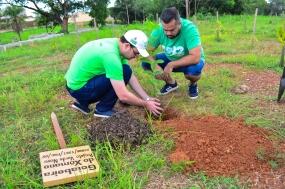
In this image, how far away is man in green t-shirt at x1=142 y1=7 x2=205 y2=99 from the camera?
11.1ft

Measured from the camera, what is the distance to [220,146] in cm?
257

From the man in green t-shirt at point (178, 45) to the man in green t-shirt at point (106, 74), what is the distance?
56 cm

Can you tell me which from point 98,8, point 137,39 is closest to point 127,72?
point 137,39

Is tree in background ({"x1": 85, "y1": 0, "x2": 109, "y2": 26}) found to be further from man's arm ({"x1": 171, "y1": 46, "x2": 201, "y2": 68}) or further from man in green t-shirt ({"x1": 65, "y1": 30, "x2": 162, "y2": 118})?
man in green t-shirt ({"x1": 65, "y1": 30, "x2": 162, "y2": 118})

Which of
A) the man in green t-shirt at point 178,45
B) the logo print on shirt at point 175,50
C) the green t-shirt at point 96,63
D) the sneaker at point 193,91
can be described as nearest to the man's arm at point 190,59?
the man in green t-shirt at point 178,45

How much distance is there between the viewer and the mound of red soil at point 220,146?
94.9 inches

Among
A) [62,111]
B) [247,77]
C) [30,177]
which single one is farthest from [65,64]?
[30,177]

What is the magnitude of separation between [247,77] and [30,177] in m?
3.33

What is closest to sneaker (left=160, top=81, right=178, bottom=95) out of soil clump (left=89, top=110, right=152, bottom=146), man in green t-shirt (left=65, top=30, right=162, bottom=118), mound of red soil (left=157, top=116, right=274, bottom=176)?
man in green t-shirt (left=65, top=30, right=162, bottom=118)

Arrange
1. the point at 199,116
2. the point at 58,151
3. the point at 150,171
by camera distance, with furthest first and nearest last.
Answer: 1. the point at 199,116
2. the point at 58,151
3. the point at 150,171

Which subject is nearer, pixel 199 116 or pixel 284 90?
pixel 199 116

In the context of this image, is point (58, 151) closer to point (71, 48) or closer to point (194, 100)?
point (194, 100)

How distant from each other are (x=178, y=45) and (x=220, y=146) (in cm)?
146

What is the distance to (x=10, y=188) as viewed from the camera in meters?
2.29
